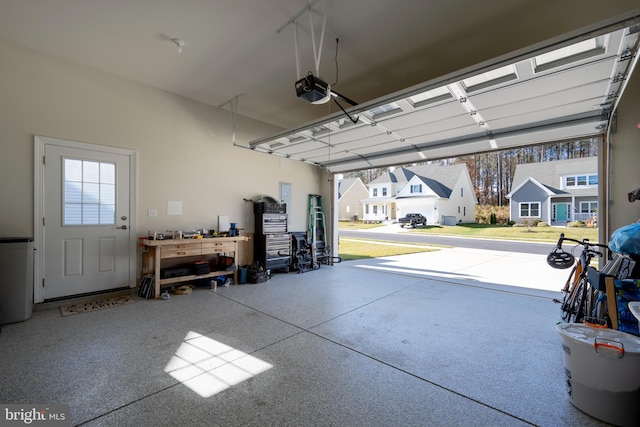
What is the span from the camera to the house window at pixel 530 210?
1653 centimetres

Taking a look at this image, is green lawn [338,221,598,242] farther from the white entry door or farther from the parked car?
the white entry door

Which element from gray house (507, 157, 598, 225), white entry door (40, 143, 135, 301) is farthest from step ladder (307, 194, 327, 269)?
gray house (507, 157, 598, 225)

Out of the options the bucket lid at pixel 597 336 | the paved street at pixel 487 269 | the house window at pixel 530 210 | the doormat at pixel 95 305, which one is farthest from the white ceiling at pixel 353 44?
the house window at pixel 530 210

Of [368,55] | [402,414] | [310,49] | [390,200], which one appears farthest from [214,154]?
[390,200]

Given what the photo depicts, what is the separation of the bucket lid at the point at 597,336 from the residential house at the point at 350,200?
24647 mm

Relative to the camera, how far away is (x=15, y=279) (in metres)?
3.29

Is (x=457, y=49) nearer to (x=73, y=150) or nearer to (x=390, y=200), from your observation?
(x=73, y=150)

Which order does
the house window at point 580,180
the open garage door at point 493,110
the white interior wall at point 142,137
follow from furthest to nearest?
the house window at point 580,180 → the white interior wall at point 142,137 → the open garage door at point 493,110

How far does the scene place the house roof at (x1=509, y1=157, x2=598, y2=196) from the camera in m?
14.6

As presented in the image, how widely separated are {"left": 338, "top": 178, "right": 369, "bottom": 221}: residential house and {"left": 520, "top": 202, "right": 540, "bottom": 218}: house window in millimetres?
13019

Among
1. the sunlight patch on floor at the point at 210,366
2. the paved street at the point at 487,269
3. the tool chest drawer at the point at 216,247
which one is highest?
the tool chest drawer at the point at 216,247

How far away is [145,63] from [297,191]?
14.3 feet

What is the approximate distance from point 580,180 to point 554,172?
6.55 ft

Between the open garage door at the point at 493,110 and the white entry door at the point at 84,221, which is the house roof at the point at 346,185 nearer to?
the open garage door at the point at 493,110
